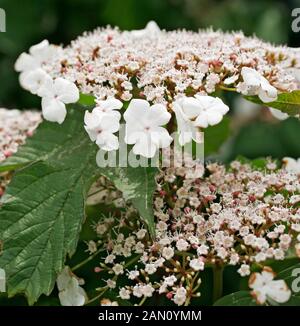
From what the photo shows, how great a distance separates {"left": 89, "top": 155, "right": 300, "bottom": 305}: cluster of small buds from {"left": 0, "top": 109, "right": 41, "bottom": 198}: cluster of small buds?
213 millimetres

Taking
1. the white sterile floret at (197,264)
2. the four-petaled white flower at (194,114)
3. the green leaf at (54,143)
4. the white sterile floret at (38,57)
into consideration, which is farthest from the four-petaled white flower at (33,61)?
the white sterile floret at (197,264)

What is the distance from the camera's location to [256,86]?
3.80 ft

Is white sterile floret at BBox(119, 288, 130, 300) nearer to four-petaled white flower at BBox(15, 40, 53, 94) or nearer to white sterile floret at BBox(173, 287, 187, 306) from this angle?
white sterile floret at BBox(173, 287, 187, 306)

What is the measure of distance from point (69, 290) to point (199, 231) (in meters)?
0.22

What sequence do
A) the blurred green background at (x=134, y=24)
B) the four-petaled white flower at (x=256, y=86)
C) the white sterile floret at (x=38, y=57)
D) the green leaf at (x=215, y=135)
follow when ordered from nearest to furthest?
1. the four-petaled white flower at (x=256, y=86)
2. the white sterile floret at (x=38, y=57)
3. the green leaf at (x=215, y=135)
4. the blurred green background at (x=134, y=24)

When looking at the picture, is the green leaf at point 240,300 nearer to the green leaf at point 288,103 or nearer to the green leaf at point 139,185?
the green leaf at point 139,185

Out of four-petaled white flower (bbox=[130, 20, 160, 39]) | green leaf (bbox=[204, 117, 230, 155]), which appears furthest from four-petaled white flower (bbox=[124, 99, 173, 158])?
green leaf (bbox=[204, 117, 230, 155])

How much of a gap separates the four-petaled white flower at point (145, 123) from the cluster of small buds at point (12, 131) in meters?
0.28

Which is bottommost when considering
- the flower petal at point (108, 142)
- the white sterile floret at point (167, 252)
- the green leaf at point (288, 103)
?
the white sterile floret at point (167, 252)

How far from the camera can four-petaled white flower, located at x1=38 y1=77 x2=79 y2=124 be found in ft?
3.82

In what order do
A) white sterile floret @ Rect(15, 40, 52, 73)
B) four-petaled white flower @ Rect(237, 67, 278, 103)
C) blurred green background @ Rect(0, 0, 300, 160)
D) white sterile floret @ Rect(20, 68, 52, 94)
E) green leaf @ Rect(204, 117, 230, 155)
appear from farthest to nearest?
blurred green background @ Rect(0, 0, 300, 160), green leaf @ Rect(204, 117, 230, 155), white sterile floret @ Rect(15, 40, 52, 73), white sterile floret @ Rect(20, 68, 52, 94), four-petaled white flower @ Rect(237, 67, 278, 103)

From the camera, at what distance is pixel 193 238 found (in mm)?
1109

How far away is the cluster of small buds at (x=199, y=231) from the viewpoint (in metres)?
1.08
